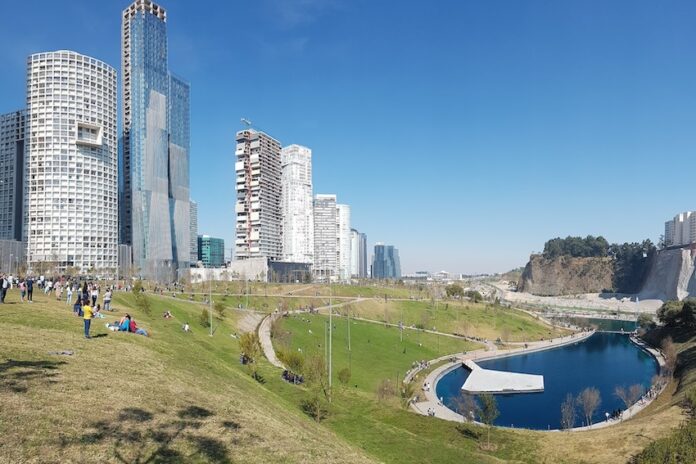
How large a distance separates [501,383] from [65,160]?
129 metres

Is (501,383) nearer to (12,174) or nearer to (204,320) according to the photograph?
(204,320)

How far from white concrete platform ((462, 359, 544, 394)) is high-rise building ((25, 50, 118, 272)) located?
106547mm

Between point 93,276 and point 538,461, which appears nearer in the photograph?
point 538,461

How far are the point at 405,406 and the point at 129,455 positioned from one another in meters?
47.4

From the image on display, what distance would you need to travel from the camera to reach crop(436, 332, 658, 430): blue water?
6456 cm

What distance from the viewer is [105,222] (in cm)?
13738

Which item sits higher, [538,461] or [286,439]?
[286,439]

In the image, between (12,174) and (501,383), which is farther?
(12,174)

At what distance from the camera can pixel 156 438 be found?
14.6 meters

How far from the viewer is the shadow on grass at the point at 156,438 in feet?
43.9

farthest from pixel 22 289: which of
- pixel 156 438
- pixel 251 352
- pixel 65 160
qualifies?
pixel 65 160

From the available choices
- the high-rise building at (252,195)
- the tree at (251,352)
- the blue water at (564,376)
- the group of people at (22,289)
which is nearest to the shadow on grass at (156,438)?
the tree at (251,352)

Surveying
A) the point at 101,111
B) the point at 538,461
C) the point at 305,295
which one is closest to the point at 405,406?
the point at 538,461

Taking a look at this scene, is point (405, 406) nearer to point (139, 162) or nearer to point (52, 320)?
point (52, 320)
